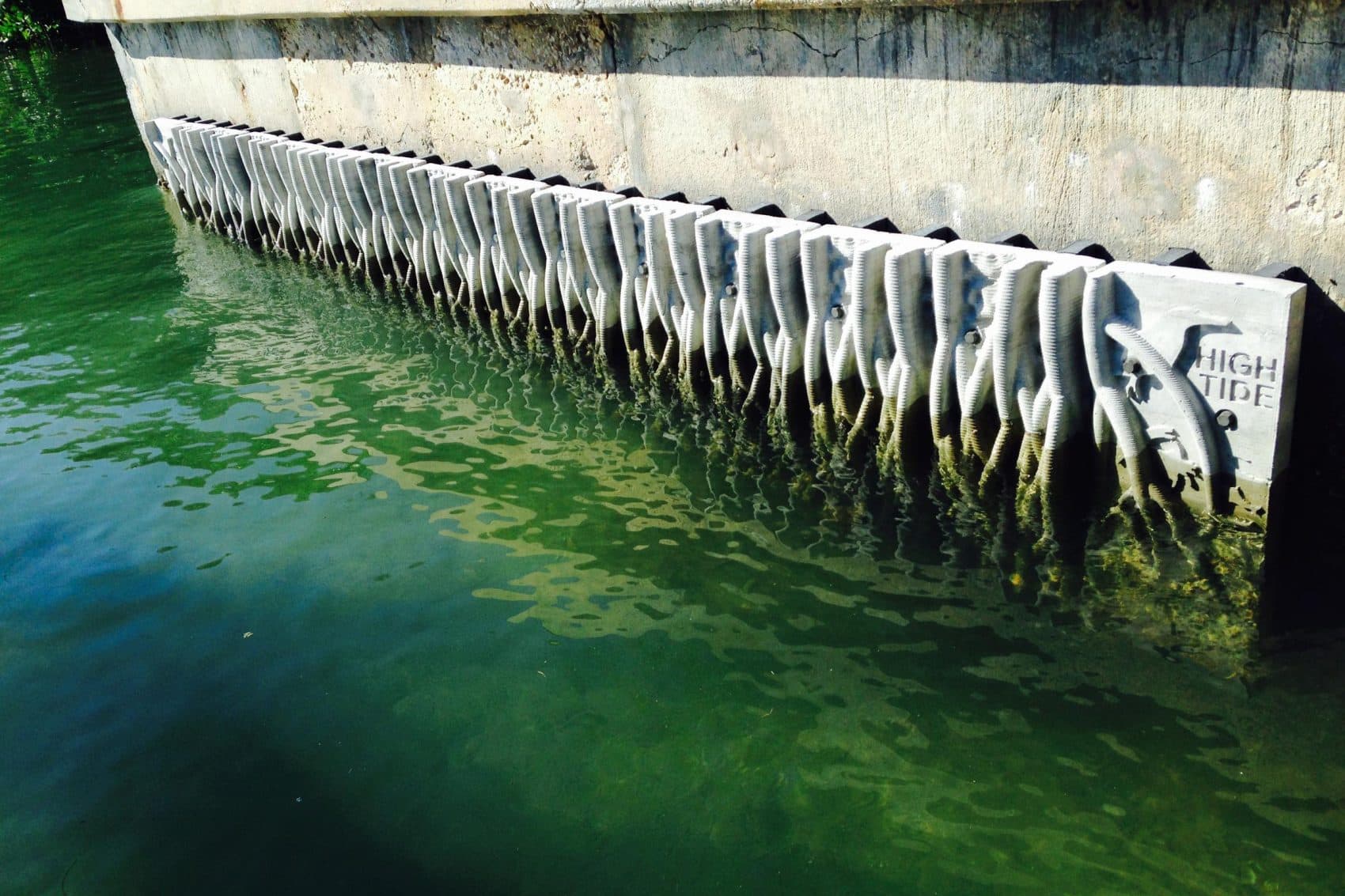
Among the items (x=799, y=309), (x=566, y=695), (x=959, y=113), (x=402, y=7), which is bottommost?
(x=566, y=695)

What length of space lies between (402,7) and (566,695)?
6.42 m

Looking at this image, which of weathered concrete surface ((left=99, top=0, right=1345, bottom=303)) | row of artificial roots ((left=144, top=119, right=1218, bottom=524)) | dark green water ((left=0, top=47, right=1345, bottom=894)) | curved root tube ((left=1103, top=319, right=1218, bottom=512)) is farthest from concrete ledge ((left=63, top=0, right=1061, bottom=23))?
dark green water ((left=0, top=47, right=1345, bottom=894))

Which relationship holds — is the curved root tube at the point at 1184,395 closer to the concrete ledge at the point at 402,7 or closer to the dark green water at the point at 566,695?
the dark green water at the point at 566,695

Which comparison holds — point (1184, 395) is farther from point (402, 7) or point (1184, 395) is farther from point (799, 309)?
point (402, 7)

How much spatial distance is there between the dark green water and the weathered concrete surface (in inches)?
67.5

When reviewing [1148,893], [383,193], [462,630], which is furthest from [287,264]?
[1148,893]

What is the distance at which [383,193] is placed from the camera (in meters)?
10.1

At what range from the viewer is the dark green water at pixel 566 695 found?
405 centimetres

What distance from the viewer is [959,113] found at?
5961mm

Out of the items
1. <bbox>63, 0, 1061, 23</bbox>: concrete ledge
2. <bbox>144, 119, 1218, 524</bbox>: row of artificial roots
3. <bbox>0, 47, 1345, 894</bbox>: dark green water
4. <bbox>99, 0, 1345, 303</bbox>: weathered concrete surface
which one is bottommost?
<bbox>0, 47, 1345, 894</bbox>: dark green water

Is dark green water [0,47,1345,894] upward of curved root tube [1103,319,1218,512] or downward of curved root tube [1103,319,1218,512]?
downward

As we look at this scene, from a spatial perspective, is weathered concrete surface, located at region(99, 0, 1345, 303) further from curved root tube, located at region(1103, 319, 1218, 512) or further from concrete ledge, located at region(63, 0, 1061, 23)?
curved root tube, located at region(1103, 319, 1218, 512)

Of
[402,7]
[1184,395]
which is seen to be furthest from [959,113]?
[402,7]

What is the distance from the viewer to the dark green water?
4.05m
